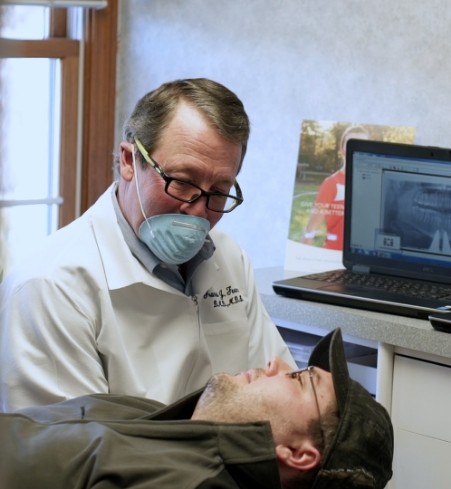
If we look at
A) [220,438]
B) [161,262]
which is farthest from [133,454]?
[161,262]

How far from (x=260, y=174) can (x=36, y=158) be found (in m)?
0.68

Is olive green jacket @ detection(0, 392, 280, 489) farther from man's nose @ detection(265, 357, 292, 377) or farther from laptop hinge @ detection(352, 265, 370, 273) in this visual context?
laptop hinge @ detection(352, 265, 370, 273)

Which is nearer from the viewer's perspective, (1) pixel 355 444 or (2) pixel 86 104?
(1) pixel 355 444

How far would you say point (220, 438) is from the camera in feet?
3.41

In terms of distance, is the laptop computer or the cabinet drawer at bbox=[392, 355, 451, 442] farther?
the laptop computer

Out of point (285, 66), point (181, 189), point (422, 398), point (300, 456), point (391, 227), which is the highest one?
point (285, 66)

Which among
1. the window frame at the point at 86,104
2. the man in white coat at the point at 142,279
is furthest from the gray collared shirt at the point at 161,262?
the window frame at the point at 86,104

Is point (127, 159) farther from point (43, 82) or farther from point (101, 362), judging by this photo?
point (43, 82)

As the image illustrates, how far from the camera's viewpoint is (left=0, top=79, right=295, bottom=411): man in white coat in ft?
4.41

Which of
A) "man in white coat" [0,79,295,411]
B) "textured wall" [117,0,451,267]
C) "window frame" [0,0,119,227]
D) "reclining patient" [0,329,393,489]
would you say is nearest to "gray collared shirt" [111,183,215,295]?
"man in white coat" [0,79,295,411]

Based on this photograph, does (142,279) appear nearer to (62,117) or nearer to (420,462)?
(420,462)

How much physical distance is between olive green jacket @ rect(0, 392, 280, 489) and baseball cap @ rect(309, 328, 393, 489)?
0.26 ft

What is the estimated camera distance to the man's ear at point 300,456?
3.70 feet

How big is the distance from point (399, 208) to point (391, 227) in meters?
0.05
